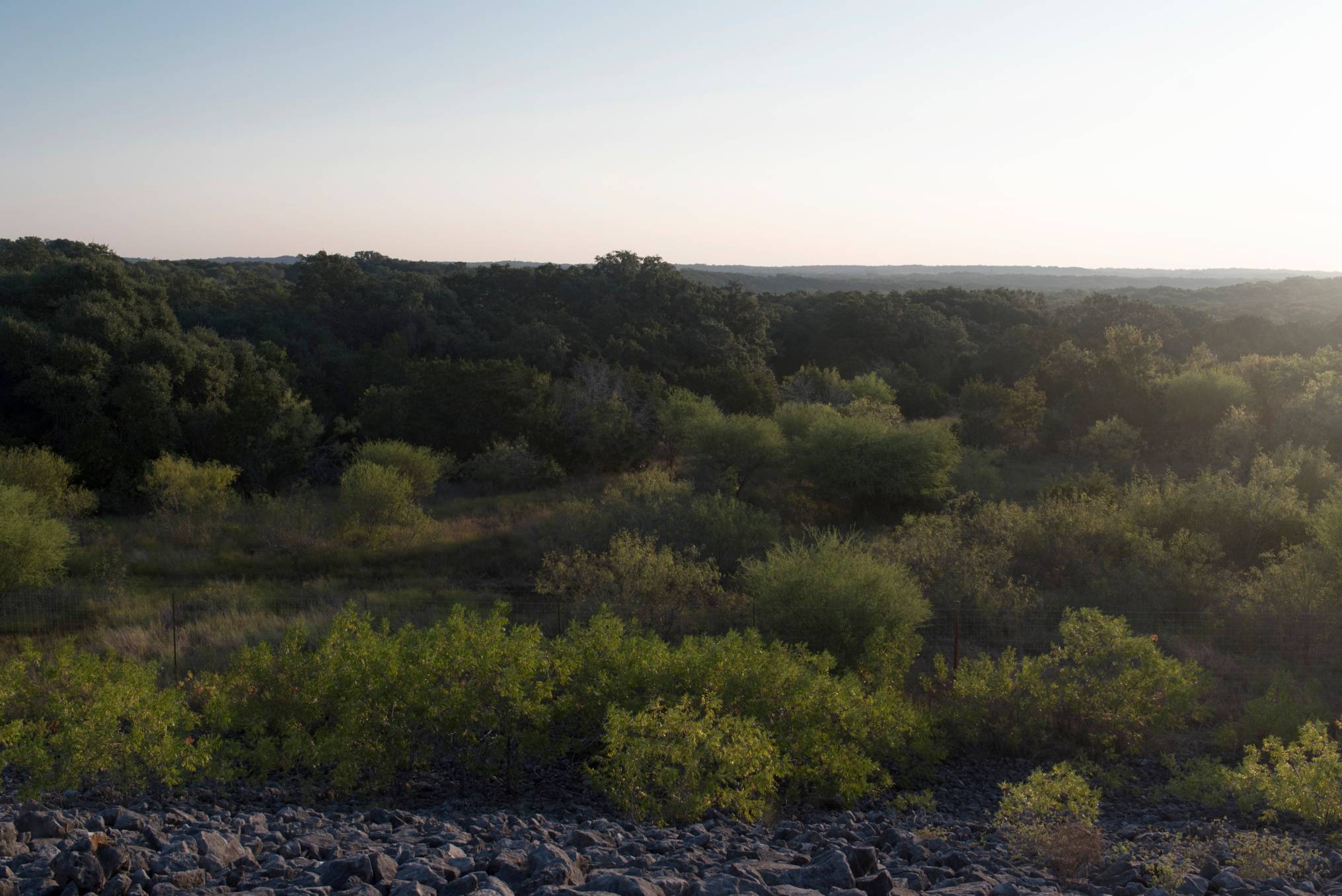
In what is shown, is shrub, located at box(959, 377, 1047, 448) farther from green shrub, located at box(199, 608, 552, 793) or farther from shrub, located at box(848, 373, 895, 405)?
green shrub, located at box(199, 608, 552, 793)

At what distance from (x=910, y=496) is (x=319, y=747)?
17609 millimetres

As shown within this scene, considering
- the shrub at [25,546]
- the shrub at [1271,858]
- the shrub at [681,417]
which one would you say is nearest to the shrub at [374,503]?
the shrub at [25,546]

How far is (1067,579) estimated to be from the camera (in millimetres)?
16141

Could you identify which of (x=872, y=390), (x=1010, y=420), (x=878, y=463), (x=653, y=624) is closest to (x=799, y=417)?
(x=878, y=463)

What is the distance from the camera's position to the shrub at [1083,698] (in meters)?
9.41

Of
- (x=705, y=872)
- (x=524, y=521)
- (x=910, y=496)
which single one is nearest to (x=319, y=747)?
(x=705, y=872)

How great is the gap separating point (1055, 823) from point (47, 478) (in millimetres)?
21414

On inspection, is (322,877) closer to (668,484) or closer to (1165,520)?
(668,484)

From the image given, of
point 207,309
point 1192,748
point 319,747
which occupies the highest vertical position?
point 207,309

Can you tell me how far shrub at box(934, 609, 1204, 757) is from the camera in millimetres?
9414

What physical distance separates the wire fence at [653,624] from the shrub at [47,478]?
6115 millimetres

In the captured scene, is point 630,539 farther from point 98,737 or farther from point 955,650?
point 98,737

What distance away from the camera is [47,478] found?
20.5 m

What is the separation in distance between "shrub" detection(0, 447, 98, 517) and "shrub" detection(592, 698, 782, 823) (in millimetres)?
17186
